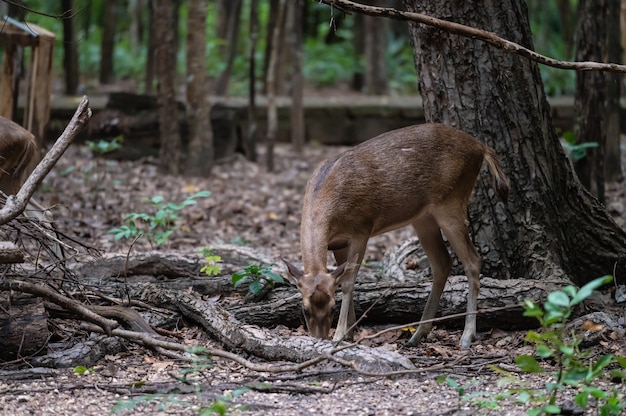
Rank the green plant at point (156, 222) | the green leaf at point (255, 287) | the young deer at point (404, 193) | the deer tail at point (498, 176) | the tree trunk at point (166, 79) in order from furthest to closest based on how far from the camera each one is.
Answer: the tree trunk at point (166, 79)
the green plant at point (156, 222)
the deer tail at point (498, 176)
the green leaf at point (255, 287)
the young deer at point (404, 193)

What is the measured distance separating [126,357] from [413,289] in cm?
223

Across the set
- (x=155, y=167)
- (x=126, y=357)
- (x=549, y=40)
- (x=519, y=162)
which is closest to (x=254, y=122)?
(x=155, y=167)

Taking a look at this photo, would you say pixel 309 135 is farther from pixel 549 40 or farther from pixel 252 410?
pixel 252 410

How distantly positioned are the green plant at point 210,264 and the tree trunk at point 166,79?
559cm

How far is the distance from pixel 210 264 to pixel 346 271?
1.84 metres

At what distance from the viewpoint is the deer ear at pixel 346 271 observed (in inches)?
226

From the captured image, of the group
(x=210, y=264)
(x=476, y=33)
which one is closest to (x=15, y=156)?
(x=210, y=264)

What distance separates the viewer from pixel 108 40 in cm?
1880

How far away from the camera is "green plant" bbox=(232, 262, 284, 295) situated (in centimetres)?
641

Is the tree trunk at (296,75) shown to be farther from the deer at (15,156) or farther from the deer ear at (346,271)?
the deer ear at (346,271)

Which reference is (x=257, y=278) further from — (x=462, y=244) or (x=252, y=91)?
(x=252, y=91)

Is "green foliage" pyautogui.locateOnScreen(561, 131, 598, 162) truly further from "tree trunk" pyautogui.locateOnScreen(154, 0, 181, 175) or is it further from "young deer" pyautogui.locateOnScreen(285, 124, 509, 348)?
"tree trunk" pyautogui.locateOnScreen(154, 0, 181, 175)

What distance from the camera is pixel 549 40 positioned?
77.2 feet

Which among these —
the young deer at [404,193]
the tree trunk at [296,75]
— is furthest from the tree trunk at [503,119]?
the tree trunk at [296,75]
